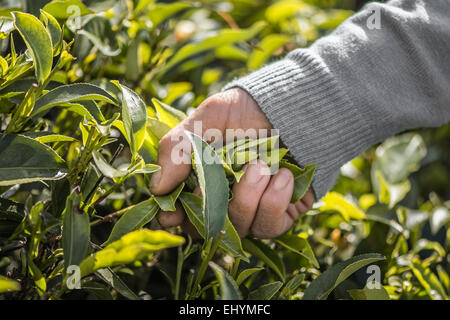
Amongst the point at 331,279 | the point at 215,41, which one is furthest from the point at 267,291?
the point at 215,41

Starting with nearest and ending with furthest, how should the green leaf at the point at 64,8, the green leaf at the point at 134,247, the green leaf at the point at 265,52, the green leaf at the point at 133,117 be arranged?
the green leaf at the point at 134,247 < the green leaf at the point at 133,117 < the green leaf at the point at 64,8 < the green leaf at the point at 265,52

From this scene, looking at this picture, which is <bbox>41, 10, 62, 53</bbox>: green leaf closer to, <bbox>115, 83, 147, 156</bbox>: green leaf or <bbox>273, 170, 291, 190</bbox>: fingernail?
<bbox>115, 83, 147, 156</bbox>: green leaf

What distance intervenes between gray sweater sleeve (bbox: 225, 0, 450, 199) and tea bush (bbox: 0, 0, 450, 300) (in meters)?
0.09

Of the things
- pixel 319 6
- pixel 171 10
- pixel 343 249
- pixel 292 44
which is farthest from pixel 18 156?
pixel 319 6

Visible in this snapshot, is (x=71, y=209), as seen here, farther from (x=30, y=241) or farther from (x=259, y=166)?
(x=259, y=166)

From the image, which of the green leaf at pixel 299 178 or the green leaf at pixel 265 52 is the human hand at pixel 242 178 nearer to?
the green leaf at pixel 299 178

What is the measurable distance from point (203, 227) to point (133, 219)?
0.09 meters

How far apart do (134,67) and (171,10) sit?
151mm

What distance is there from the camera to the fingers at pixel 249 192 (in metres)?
0.70

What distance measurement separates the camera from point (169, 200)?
64cm

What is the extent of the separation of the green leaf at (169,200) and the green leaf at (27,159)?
0.42 ft

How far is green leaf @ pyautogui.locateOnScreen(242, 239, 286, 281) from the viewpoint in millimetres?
728

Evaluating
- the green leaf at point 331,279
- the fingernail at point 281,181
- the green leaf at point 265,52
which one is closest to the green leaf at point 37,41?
the fingernail at point 281,181

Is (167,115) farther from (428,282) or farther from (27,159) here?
(428,282)
